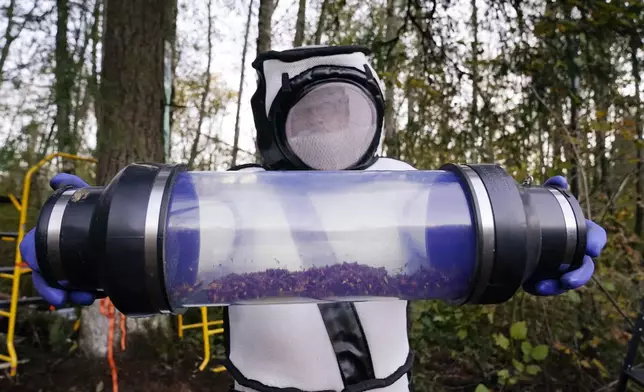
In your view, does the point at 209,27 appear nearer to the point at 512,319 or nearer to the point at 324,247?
the point at 512,319

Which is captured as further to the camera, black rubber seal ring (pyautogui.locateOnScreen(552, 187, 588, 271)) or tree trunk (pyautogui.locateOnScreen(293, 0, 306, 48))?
tree trunk (pyautogui.locateOnScreen(293, 0, 306, 48))

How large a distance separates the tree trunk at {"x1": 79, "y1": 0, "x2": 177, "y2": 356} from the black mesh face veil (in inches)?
78.0

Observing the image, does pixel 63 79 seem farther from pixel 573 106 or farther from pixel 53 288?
pixel 573 106

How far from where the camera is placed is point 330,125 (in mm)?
1323

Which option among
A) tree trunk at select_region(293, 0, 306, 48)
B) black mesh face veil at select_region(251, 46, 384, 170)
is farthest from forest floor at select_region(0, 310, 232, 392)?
tree trunk at select_region(293, 0, 306, 48)

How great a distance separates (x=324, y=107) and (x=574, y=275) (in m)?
0.75

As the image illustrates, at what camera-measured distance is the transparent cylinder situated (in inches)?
31.9

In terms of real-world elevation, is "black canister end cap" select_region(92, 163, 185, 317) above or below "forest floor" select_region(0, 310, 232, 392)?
above

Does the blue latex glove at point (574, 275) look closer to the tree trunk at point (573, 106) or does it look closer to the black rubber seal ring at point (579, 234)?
the black rubber seal ring at point (579, 234)

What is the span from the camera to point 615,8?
2.70 metres

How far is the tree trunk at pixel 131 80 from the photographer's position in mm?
3027

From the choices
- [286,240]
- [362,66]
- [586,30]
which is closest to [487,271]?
[286,240]

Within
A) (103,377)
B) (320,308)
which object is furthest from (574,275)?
(103,377)

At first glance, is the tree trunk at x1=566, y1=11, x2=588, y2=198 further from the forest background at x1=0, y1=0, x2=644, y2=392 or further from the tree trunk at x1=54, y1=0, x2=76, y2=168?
the tree trunk at x1=54, y1=0, x2=76, y2=168
